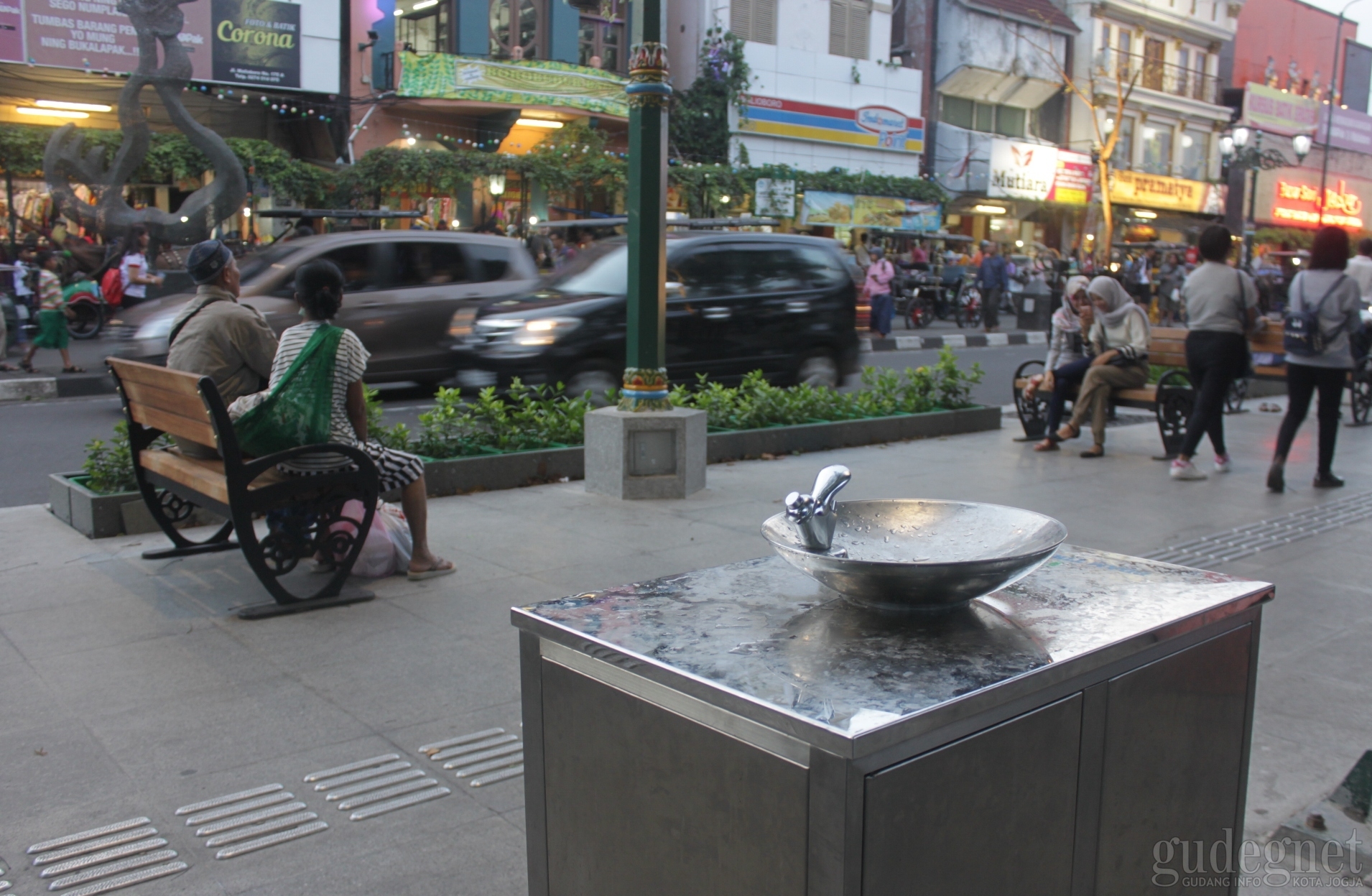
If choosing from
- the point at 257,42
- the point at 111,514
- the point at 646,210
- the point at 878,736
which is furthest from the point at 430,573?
the point at 257,42

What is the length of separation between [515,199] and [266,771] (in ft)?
79.6

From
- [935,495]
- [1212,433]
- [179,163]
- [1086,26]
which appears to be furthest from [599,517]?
[1086,26]

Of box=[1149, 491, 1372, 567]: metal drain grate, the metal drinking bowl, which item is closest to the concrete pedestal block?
box=[1149, 491, 1372, 567]: metal drain grate

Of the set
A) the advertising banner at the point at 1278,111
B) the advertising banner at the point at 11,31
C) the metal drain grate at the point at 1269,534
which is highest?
the advertising banner at the point at 1278,111

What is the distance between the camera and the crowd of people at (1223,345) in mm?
7844

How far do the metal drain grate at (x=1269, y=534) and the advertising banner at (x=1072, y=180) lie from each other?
3161cm

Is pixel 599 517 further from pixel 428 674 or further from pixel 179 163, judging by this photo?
pixel 179 163

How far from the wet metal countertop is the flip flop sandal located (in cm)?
347

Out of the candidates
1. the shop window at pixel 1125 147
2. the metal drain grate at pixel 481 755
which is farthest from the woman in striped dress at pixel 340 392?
the shop window at pixel 1125 147

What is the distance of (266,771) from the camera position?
137 inches

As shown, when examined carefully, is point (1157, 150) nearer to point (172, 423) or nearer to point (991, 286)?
point (991, 286)

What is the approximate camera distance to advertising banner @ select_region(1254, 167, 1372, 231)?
46406 millimetres

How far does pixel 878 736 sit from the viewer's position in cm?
155

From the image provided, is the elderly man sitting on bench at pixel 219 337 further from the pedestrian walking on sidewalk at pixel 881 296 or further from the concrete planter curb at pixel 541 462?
the pedestrian walking on sidewalk at pixel 881 296
